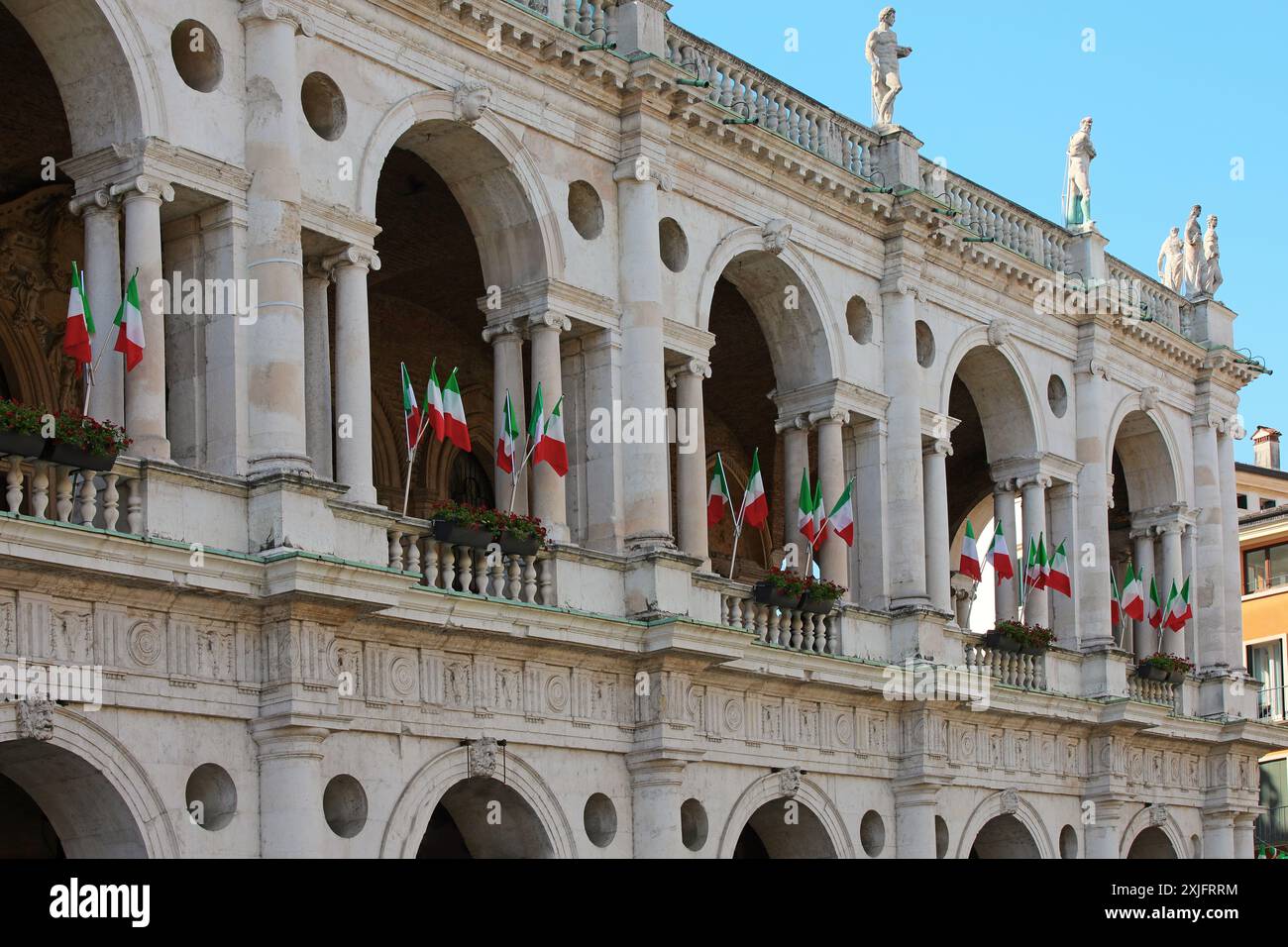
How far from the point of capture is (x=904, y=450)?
28.9 m

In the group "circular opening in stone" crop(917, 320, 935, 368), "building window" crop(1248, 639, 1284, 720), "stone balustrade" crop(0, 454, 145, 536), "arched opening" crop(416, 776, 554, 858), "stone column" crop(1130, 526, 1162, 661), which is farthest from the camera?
"building window" crop(1248, 639, 1284, 720)

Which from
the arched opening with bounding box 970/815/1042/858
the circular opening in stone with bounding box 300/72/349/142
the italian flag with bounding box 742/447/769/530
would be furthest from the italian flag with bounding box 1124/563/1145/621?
the circular opening in stone with bounding box 300/72/349/142

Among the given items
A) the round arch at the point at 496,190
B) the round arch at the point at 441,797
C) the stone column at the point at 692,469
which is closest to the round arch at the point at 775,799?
the stone column at the point at 692,469

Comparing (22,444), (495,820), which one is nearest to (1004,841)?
(495,820)

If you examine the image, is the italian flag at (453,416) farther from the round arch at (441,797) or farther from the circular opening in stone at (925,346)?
the circular opening in stone at (925,346)

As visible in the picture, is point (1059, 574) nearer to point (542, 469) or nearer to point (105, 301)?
point (542, 469)

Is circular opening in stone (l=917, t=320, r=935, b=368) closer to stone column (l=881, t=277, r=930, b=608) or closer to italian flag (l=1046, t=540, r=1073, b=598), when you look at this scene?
stone column (l=881, t=277, r=930, b=608)

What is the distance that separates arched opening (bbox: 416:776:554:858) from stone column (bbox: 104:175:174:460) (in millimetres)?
5056

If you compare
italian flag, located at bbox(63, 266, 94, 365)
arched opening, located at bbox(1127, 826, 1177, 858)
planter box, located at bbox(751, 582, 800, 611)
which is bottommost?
arched opening, located at bbox(1127, 826, 1177, 858)

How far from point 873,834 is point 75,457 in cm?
1292

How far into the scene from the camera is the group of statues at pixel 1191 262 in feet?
123

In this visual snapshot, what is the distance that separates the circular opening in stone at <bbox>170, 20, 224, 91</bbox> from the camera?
66.7ft

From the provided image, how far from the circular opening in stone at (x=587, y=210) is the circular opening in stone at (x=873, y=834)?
26.5ft
